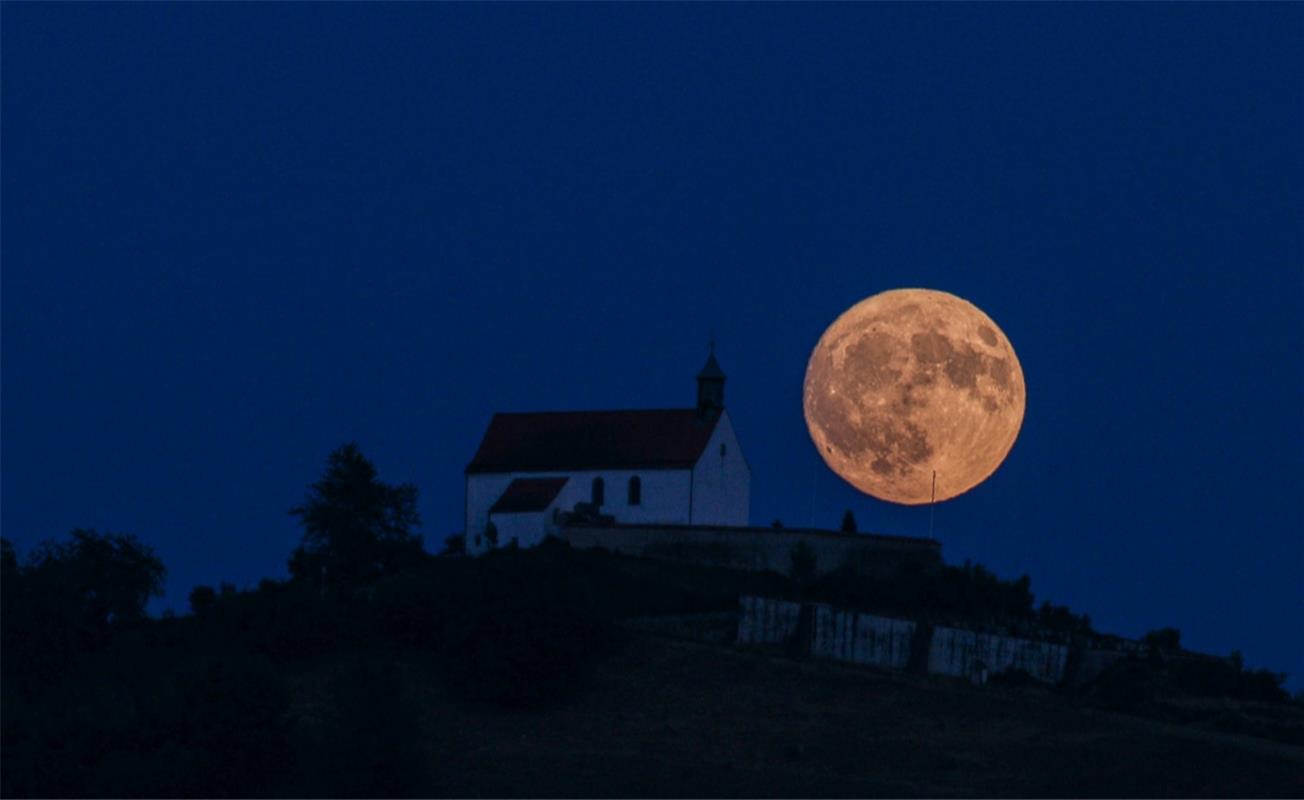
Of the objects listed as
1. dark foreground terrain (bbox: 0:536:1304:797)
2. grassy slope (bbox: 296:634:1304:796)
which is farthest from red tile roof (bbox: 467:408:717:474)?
grassy slope (bbox: 296:634:1304:796)

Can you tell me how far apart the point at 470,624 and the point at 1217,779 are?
18775mm

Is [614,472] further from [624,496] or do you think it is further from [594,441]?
[594,441]

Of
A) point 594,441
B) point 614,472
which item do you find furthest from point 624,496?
point 594,441

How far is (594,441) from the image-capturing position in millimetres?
79438

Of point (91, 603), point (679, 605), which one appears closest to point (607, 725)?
point (679, 605)

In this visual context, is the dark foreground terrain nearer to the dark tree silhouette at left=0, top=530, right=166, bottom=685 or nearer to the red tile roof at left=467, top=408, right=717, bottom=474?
the dark tree silhouette at left=0, top=530, right=166, bottom=685

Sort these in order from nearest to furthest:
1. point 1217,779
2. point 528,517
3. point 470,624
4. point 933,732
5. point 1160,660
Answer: point 1217,779, point 933,732, point 470,624, point 1160,660, point 528,517

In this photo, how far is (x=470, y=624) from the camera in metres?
61.5

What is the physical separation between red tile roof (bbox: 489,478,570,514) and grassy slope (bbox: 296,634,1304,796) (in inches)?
581

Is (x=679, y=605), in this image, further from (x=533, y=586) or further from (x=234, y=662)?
(x=234, y=662)

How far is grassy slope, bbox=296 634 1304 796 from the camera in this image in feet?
169

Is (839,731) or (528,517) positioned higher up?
(528,517)

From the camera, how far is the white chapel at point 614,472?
253 feet

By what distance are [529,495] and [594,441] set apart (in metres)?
3.19
